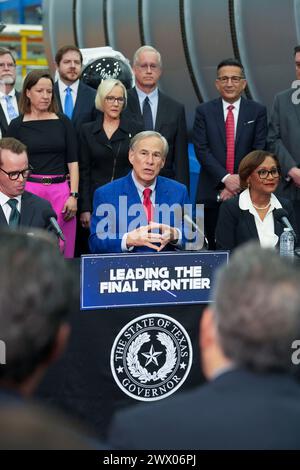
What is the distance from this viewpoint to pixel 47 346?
1.60 meters

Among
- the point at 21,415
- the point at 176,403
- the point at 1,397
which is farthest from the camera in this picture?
the point at 176,403

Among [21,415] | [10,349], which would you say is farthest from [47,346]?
[21,415]

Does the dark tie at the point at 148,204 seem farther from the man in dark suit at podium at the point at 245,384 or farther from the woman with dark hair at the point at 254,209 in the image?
the man in dark suit at podium at the point at 245,384

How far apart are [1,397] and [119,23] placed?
968 centimetres

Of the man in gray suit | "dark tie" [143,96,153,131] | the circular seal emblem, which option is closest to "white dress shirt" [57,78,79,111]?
"dark tie" [143,96,153,131]

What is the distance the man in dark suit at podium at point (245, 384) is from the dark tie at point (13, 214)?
3.20 m

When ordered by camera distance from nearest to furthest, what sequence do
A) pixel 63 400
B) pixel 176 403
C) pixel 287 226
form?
pixel 176 403
pixel 63 400
pixel 287 226

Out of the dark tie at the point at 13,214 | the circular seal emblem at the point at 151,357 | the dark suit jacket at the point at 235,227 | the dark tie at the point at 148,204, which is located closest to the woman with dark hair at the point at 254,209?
the dark suit jacket at the point at 235,227

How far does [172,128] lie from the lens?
22.5ft

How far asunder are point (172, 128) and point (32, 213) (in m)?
2.22

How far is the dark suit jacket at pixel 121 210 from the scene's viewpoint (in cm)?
495

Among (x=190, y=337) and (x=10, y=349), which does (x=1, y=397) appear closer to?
(x=10, y=349)

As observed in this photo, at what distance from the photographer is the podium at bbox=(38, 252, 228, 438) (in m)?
4.26

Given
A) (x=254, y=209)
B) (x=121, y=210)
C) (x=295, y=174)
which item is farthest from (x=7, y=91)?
(x=254, y=209)
